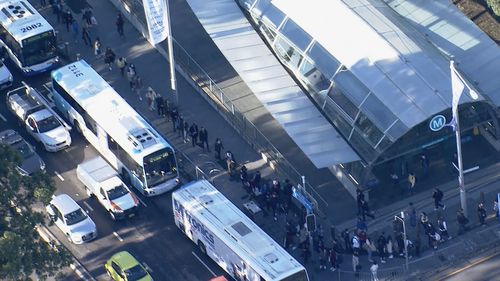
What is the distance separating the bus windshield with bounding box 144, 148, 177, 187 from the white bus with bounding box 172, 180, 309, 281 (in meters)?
2.89

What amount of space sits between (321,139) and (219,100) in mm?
9394

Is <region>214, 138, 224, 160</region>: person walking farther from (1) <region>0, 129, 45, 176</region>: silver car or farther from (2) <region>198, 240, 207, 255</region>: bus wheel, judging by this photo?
(1) <region>0, 129, 45, 176</region>: silver car

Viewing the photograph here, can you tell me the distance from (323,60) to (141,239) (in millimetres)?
14645

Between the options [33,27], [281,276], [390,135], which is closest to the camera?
[281,276]

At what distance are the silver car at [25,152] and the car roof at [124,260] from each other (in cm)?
903

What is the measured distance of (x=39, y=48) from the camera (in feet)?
301

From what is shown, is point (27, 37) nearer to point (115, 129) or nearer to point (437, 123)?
point (115, 129)

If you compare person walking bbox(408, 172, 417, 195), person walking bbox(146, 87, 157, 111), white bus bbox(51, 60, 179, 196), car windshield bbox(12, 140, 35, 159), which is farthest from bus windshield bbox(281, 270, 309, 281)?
person walking bbox(146, 87, 157, 111)

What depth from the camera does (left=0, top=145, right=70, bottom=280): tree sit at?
72.6 metres

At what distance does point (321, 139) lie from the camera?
8238 centimetres

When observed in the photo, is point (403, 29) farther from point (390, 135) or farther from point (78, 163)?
point (78, 163)

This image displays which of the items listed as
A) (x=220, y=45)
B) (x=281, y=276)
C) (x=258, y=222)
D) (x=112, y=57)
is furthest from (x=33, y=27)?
(x=281, y=276)

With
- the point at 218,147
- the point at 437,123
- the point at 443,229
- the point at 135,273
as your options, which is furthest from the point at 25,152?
the point at 443,229

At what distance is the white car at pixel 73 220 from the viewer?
80.2 m
